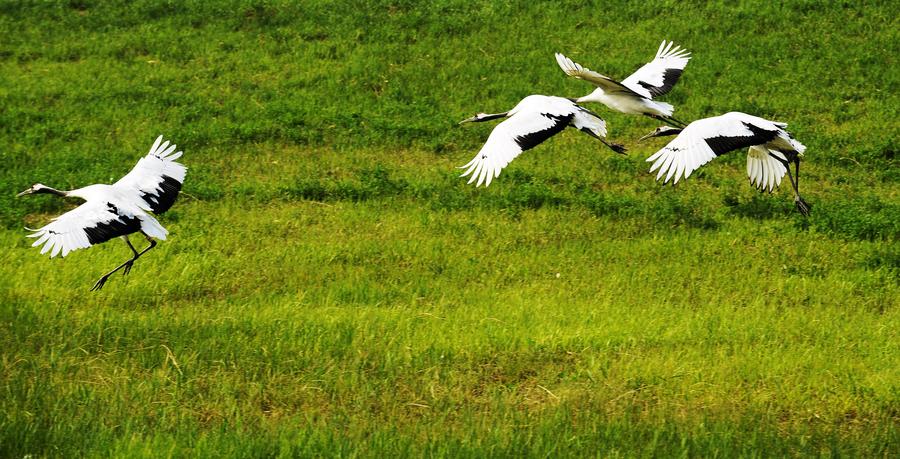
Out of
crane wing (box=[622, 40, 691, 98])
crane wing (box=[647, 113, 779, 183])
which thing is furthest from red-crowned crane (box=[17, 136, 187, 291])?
crane wing (box=[622, 40, 691, 98])

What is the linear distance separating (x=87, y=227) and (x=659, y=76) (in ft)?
15.3

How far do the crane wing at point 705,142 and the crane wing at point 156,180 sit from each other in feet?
10.8

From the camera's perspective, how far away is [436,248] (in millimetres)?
9359

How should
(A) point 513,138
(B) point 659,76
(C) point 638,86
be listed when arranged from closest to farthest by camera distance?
1. (A) point 513,138
2. (C) point 638,86
3. (B) point 659,76

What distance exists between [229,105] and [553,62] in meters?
4.07

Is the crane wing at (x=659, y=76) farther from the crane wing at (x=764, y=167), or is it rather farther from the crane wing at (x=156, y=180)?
the crane wing at (x=156, y=180)

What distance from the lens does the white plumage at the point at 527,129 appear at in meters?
7.39

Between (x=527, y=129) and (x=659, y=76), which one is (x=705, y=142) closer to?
(x=527, y=129)

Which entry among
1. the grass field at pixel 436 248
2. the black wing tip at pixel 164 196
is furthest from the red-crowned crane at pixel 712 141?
the black wing tip at pixel 164 196

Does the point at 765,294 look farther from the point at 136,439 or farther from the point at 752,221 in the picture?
the point at 136,439

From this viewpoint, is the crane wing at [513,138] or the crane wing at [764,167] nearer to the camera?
the crane wing at [513,138]

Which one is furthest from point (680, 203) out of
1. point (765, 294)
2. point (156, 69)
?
point (156, 69)

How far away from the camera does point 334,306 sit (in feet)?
26.0

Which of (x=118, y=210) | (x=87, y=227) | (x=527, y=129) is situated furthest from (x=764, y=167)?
(x=87, y=227)
